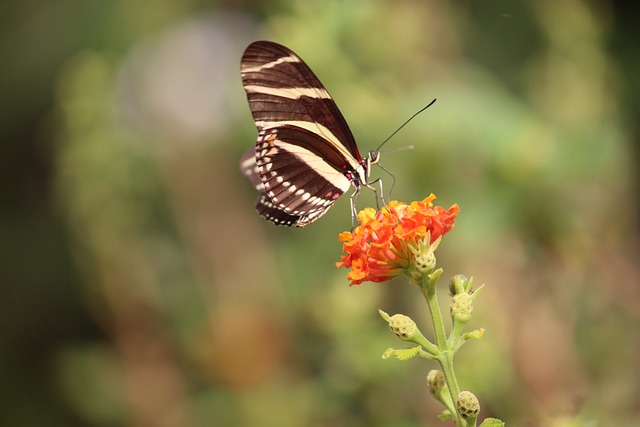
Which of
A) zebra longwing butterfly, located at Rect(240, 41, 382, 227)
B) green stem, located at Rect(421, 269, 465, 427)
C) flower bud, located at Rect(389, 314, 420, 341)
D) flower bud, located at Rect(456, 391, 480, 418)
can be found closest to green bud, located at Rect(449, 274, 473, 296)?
green stem, located at Rect(421, 269, 465, 427)

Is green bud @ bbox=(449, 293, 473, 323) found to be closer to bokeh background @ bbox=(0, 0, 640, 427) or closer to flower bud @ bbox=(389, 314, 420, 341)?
flower bud @ bbox=(389, 314, 420, 341)

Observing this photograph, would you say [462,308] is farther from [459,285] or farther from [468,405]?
[468,405]

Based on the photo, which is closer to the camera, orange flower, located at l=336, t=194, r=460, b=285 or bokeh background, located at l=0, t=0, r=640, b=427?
orange flower, located at l=336, t=194, r=460, b=285

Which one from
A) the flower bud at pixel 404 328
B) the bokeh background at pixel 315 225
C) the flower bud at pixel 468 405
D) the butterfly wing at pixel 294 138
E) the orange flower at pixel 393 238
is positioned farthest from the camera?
the bokeh background at pixel 315 225

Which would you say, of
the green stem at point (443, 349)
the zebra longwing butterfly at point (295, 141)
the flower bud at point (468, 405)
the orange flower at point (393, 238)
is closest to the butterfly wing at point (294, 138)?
the zebra longwing butterfly at point (295, 141)

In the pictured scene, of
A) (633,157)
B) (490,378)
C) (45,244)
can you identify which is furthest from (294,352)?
(45,244)

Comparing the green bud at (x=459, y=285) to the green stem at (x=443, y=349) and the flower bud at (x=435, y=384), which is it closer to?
the green stem at (x=443, y=349)

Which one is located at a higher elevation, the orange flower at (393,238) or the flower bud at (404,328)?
the orange flower at (393,238)

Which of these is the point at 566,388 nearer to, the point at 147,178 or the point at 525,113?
the point at 525,113
